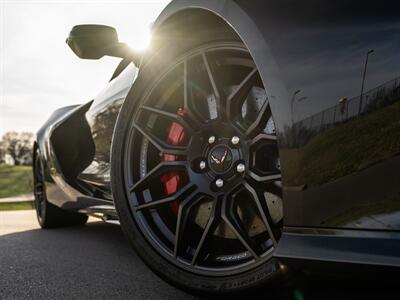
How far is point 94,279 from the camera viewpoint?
1.98m

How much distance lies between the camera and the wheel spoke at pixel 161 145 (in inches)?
66.7

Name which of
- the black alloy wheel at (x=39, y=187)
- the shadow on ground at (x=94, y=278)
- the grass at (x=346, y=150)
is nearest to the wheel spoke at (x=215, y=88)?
the grass at (x=346, y=150)

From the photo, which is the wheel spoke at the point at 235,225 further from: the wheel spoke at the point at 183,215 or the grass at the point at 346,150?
the grass at the point at 346,150

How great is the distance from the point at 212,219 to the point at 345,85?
63 centimetres

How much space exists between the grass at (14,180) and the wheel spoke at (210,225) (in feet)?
184

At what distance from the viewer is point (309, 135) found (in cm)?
119

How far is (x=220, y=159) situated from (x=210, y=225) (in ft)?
0.73

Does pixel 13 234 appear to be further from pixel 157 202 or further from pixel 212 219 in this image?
pixel 212 219

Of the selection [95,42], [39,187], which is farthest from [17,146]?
[95,42]

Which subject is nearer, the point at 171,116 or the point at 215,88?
the point at 215,88

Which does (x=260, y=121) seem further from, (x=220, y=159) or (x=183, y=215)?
(x=183, y=215)

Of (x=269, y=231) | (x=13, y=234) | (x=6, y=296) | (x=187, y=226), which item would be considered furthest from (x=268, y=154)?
(x=13, y=234)

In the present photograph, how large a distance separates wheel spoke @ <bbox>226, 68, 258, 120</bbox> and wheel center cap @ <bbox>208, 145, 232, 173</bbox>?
0.11 m

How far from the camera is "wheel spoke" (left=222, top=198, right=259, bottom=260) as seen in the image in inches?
54.7
